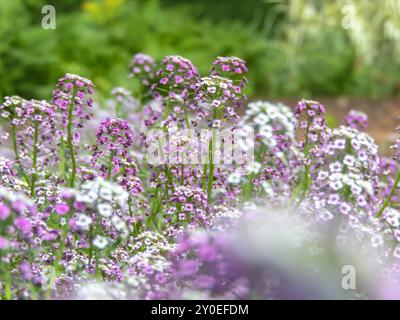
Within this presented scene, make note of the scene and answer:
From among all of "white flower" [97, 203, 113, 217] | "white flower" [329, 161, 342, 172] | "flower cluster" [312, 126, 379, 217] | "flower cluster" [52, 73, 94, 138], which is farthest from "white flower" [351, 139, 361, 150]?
"white flower" [97, 203, 113, 217]

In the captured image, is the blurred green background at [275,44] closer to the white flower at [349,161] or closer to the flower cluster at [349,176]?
the flower cluster at [349,176]

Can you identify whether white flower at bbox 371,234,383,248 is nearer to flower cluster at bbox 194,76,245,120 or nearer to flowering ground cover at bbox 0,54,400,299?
flowering ground cover at bbox 0,54,400,299

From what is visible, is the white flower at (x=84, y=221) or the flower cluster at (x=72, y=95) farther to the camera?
the flower cluster at (x=72, y=95)

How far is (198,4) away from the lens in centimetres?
1163

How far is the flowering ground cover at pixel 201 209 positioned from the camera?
218cm

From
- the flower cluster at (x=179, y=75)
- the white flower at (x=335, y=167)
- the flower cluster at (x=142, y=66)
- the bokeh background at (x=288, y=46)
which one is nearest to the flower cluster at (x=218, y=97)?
the flower cluster at (x=179, y=75)

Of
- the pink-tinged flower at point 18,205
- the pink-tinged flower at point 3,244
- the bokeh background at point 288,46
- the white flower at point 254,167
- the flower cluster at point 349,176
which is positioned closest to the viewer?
the pink-tinged flower at point 3,244

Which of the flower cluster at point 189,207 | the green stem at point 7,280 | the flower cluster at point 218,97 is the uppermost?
the flower cluster at point 218,97

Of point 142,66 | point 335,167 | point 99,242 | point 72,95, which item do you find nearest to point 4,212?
point 99,242

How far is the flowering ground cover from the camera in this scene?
218 cm

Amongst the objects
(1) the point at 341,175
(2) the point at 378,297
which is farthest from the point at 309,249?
(1) the point at 341,175

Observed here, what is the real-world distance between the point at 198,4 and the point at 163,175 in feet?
28.5

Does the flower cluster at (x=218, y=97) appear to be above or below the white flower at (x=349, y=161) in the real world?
above
